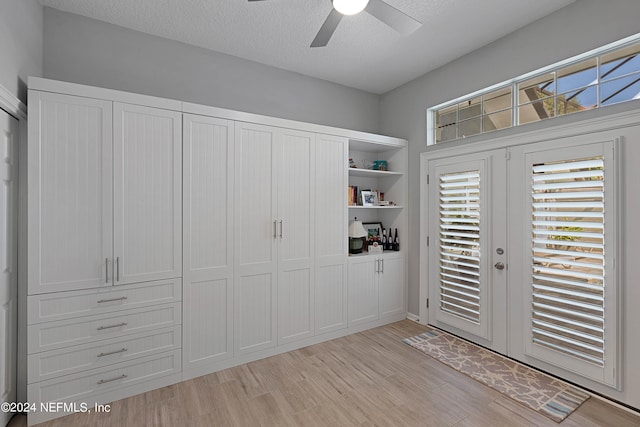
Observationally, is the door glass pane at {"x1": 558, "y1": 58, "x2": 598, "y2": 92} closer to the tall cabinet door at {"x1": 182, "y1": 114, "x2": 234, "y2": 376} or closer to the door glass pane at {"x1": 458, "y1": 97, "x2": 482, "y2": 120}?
the door glass pane at {"x1": 458, "y1": 97, "x2": 482, "y2": 120}

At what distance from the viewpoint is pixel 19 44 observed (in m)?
2.01

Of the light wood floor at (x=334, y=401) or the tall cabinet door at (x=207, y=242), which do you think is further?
the tall cabinet door at (x=207, y=242)

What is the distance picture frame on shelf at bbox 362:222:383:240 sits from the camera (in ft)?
12.9

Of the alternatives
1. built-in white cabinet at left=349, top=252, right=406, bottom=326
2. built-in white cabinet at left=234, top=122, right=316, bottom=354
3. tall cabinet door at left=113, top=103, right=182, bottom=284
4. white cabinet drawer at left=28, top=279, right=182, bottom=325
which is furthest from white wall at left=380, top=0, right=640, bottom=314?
white cabinet drawer at left=28, top=279, right=182, bottom=325

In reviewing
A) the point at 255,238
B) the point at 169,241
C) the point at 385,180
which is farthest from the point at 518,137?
the point at 169,241

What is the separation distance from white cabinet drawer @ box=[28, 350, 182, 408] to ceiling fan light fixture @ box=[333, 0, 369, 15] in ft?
9.27

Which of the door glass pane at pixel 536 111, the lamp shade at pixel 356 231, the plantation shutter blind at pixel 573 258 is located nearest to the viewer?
the plantation shutter blind at pixel 573 258

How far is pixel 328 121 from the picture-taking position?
3.80m

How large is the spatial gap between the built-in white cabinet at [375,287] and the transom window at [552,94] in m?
1.64

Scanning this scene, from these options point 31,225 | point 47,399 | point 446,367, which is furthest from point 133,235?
point 446,367

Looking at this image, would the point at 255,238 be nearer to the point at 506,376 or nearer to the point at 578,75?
the point at 506,376

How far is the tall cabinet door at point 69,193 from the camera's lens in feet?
6.48

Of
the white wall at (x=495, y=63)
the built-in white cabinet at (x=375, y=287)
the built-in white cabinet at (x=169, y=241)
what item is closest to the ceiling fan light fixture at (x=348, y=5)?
the built-in white cabinet at (x=169, y=241)

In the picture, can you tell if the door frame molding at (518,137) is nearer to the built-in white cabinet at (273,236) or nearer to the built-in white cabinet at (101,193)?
the built-in white cabinet at (273,236)
